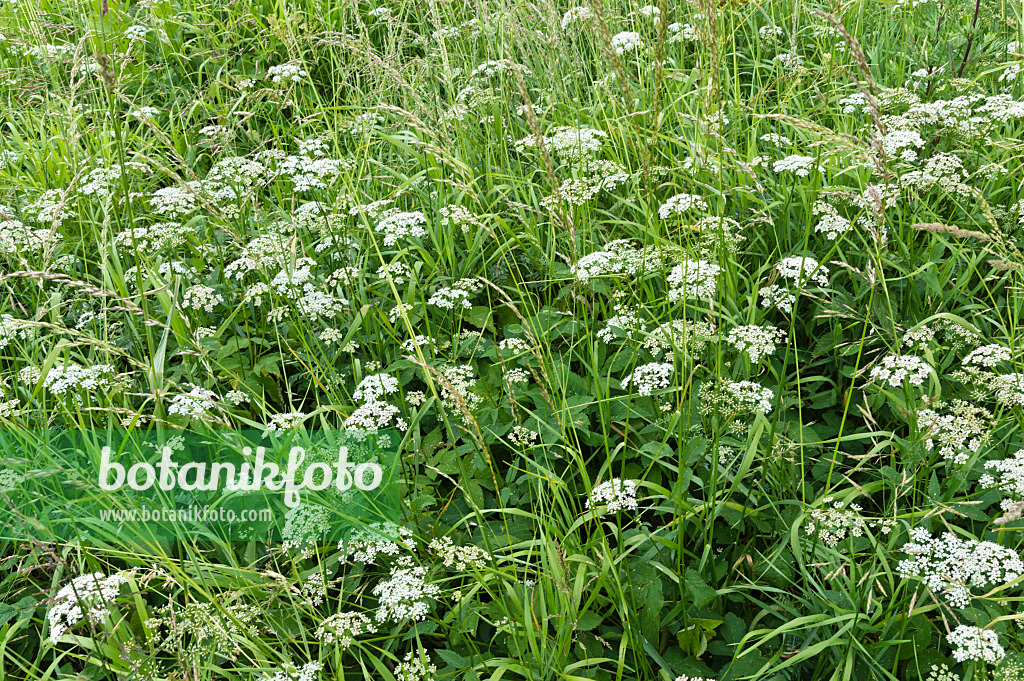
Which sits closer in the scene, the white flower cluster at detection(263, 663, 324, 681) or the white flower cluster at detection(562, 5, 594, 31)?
the white flower cluster at detection(263, 663, 324, 681)

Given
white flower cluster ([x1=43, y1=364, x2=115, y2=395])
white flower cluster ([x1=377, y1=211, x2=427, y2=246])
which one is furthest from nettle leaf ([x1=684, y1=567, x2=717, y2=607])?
white flower cluster ([x1=43, y1=364, x2=115, y2=395])

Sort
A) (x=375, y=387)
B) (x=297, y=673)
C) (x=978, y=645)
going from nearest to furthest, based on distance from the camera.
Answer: (x=978, y=645), (x=297, y=673), (x=375, y=387)

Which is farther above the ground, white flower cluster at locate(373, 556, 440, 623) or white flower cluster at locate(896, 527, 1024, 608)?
white flower cluster at locate(896, 527, 1024, 608)

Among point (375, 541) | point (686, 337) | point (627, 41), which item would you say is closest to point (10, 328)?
point (375, 541)

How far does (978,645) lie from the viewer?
1.43 meters

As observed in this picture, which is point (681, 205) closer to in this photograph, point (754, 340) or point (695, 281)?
point (695, 281)

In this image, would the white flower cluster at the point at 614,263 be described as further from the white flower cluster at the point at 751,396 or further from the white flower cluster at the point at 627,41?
the white flower cluster at the point at 627,41

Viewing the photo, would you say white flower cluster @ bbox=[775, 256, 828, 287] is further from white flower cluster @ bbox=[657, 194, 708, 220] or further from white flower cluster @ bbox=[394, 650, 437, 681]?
white flower cluster @ bbox=[394, 650, 437, 681]

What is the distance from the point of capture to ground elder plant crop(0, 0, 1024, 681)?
1.74 m

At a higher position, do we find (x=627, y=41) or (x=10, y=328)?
(x=627, y=41)

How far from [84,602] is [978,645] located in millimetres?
1967

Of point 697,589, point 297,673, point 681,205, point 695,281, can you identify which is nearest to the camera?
point 297,673

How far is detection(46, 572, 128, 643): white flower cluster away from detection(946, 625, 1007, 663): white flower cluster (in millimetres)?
1841

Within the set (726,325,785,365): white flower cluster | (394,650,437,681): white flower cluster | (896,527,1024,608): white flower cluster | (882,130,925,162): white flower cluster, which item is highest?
(882,130,925,162): white flower cluster
